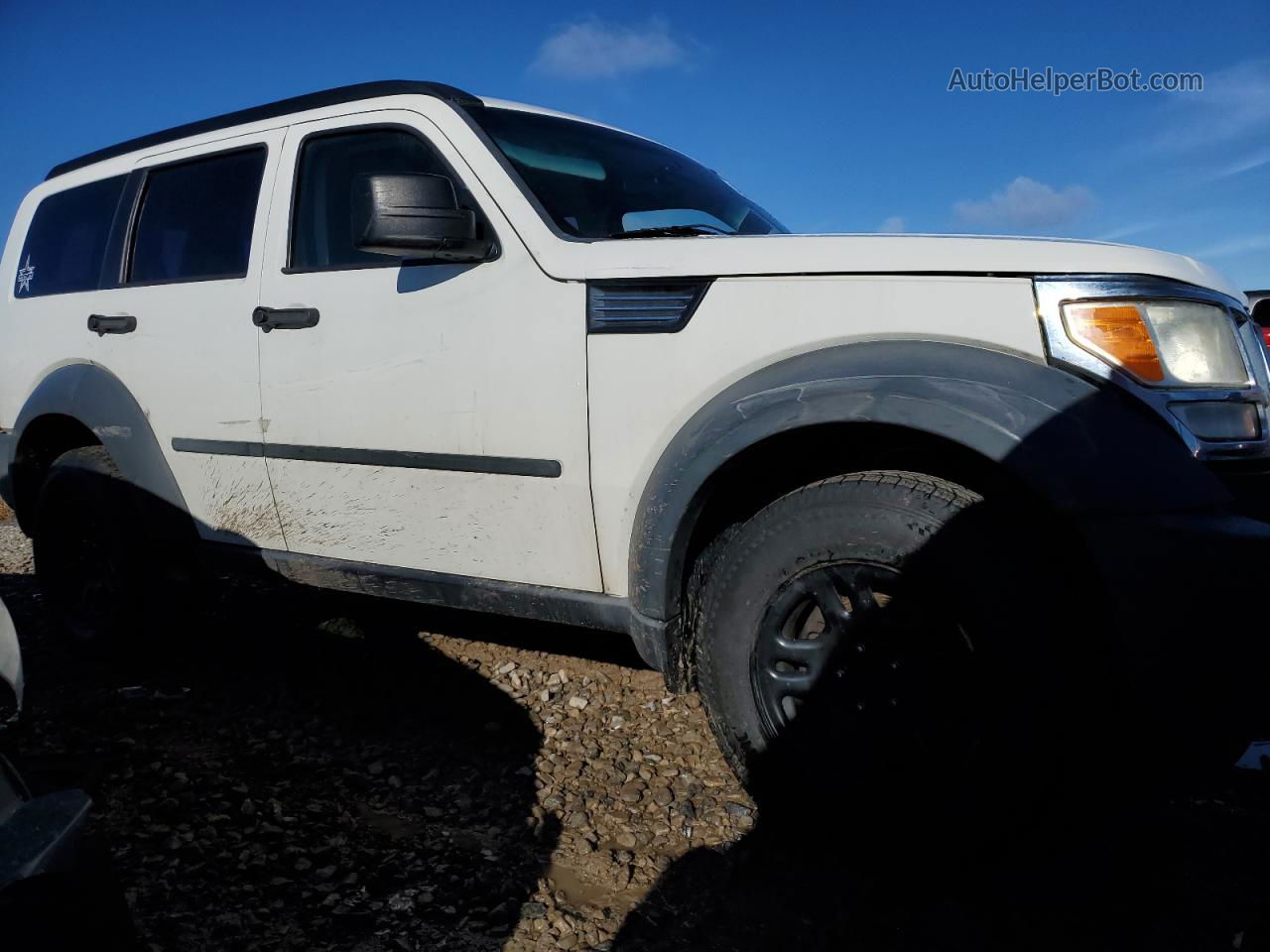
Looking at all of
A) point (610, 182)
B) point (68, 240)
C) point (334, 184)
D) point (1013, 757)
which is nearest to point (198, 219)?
point (334, 184)

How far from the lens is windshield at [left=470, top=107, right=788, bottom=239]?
2.56m

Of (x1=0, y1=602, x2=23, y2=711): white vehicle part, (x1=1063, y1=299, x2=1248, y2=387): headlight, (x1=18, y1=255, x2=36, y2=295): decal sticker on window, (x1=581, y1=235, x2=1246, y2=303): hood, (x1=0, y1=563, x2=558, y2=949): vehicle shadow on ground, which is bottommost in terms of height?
(x1=0, y1=563, x2=558, y2=949): vehicle shadow on ground

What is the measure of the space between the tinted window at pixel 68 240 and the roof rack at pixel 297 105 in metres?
0.14

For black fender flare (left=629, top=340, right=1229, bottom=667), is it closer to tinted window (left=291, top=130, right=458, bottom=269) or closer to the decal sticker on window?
tinted window (left=291, top=130, right=458, bottom=269)

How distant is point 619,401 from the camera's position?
2.18 meters

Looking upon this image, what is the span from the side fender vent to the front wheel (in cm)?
52

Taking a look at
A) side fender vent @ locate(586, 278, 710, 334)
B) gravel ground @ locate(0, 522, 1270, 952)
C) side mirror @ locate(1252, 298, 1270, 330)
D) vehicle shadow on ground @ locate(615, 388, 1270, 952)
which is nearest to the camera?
vehicle shadow on ground @ locate(615, 388, 1270, 952)

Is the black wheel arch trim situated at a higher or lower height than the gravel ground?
higher

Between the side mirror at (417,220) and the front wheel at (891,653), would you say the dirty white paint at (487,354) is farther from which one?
the front wheel at (891,653)

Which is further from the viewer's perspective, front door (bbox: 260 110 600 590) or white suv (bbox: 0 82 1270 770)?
front door (bbox: 260 110 600 590)

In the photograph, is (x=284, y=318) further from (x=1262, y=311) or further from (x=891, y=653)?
(x=1262, y=311)

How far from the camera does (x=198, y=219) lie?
317cm

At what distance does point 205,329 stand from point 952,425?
2417 millimetres

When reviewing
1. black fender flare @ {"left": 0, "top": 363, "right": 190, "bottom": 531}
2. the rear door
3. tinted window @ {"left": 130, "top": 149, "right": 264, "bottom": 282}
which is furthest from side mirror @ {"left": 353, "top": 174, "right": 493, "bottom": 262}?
black fender flare @ {"left": 0, "top": 363, "right": 190, "bottom": 531}
